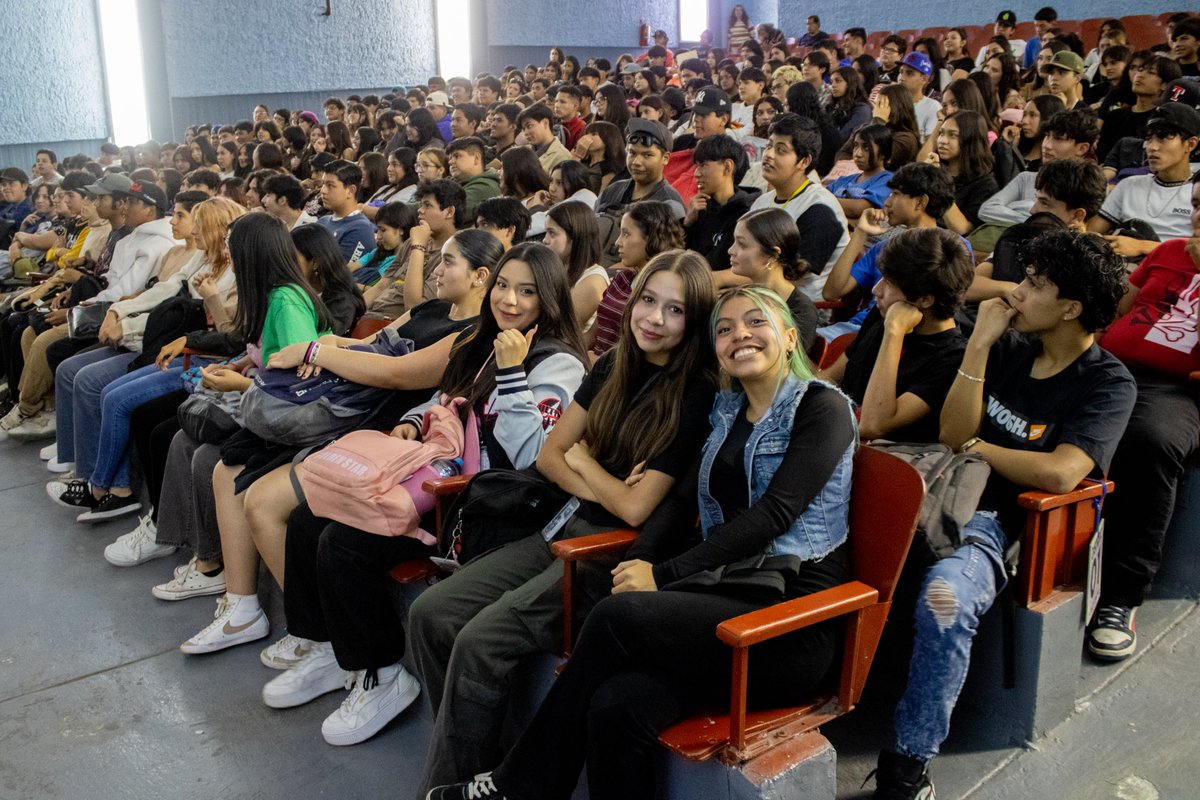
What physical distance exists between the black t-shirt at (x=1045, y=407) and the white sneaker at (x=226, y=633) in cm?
226

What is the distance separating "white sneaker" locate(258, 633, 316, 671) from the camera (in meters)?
3.04

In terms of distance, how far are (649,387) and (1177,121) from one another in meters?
2.67

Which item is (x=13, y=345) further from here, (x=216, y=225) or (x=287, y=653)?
(x=287, y=653)

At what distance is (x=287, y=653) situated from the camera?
10.0 feet

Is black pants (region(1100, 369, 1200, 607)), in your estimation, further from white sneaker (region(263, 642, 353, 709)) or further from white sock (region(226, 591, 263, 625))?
white sock (region(226, 591, 263, 625))

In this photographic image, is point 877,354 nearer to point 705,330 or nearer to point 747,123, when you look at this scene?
point 705,330

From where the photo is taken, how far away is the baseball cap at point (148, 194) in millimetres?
5641

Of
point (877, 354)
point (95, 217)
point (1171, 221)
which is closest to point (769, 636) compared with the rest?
point (877, 354)

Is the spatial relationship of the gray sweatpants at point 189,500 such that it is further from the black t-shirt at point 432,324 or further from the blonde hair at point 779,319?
the blonde hair at point 779,319

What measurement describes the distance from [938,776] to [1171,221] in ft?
8.60

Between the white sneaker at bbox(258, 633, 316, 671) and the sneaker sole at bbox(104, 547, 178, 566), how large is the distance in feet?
3.72

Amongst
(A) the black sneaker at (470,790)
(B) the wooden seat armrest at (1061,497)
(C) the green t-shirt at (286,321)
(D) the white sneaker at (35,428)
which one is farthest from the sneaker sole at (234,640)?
(D) the white sneaker at (35,428)

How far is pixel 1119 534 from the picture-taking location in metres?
2.70

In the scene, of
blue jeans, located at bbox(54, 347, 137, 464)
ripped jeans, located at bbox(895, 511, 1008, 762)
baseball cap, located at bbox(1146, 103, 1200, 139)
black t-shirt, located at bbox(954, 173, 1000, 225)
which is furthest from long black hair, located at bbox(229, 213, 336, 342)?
baseball cap, located at bbox(1146, 103, 1200, 139)
